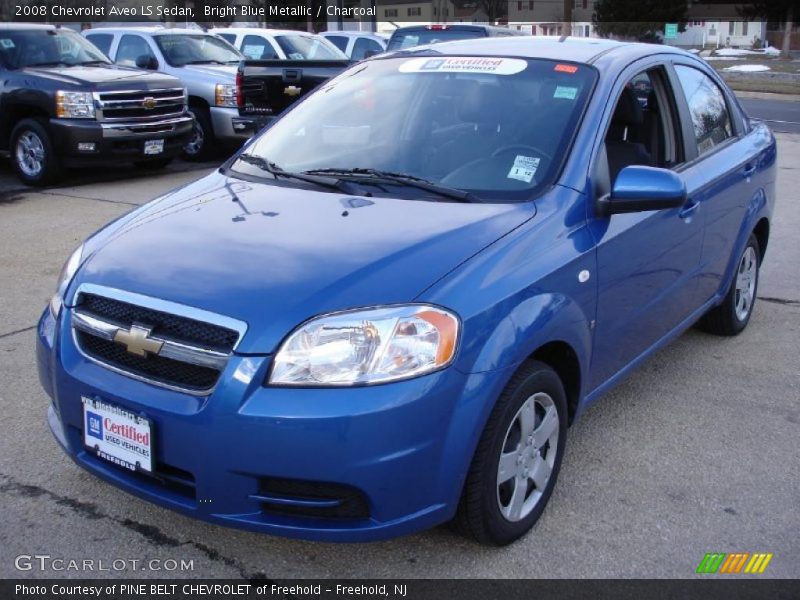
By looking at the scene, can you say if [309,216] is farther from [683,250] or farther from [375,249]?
[683,250]

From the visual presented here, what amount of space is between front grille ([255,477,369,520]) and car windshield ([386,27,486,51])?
10.8 m

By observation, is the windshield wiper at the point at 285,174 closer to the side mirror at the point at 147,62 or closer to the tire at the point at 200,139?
the tire at the point at 200,139

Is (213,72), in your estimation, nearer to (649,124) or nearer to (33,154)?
(33,154)

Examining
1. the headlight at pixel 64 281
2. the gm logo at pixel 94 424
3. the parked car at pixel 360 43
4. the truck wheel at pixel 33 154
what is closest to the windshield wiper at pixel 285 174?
the headlight at pixel 64 281

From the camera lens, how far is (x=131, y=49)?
1333 centimetres

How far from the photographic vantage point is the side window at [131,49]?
43.3 feet

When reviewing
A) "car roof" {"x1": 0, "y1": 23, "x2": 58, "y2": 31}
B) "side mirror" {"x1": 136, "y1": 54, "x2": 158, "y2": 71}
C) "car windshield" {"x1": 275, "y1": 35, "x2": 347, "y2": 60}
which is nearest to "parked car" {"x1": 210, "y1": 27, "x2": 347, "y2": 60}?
"car windshield" {"x1": 275, "y1": 35, "x2": 347, "y2": 60}

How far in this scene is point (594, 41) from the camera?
440 centimetres

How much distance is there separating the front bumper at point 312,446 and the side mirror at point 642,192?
1023 millimetres

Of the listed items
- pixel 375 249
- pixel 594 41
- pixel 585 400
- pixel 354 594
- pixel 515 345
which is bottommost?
pixel 354 594

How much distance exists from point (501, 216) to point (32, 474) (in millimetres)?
2149

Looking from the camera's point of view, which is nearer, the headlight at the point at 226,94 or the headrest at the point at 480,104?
the headrest at the point at 480,104

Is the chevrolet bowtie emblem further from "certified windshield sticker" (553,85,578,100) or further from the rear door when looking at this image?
the rear door

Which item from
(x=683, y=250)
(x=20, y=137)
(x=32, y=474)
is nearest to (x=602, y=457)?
(x=683, y=250)
